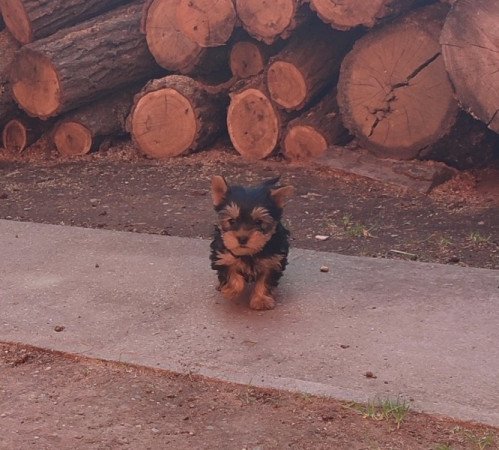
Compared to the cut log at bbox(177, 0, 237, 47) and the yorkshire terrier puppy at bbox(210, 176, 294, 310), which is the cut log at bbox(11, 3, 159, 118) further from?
the yorkshire terrier puppy at bbox(210, 176, 294, 310)

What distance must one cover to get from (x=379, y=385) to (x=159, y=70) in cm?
663

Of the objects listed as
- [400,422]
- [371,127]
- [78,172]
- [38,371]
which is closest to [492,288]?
[400,422]

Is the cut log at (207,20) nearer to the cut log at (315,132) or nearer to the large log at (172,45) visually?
the large log at (172,45)

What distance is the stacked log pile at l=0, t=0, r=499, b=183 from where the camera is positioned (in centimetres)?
714

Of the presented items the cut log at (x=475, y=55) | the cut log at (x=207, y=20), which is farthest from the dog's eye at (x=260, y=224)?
the cut log at (x=207, y=20)

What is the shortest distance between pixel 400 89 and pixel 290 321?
3.83m

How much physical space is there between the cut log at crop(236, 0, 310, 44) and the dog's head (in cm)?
373

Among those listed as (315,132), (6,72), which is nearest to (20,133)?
(6,72)

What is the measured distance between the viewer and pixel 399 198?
23.0 ft

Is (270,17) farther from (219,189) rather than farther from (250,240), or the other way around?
(250,240)

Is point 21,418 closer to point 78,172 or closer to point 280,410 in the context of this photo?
point 280,410

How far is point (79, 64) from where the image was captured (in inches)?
345

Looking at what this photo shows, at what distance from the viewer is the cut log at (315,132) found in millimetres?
7996

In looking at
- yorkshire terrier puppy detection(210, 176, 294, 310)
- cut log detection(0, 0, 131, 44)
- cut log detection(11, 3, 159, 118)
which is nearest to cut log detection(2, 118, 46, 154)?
cut log detection(11, 3, 159, 118)
